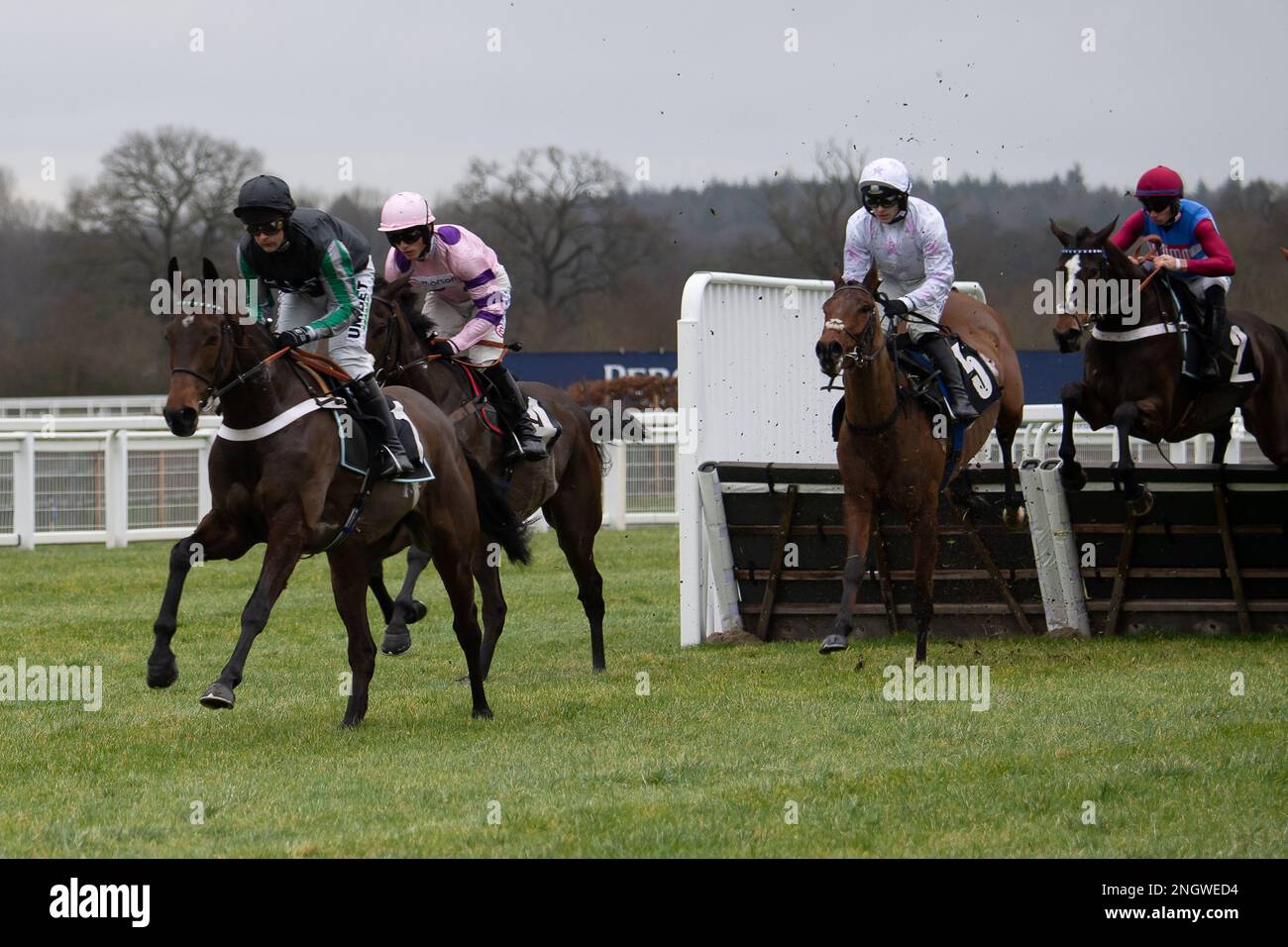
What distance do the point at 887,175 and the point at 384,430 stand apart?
333cm

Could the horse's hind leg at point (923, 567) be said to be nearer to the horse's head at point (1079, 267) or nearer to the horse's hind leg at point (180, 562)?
the horse's head at point (1079, 267)

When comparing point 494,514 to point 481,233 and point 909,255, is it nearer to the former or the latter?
point 909,255

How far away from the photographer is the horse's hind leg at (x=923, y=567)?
362 inches

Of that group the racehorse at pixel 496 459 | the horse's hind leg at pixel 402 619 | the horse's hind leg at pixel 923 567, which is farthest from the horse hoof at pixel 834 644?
the horse's hind leg at pixel 402 619

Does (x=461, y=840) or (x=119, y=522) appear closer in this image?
(x=461, y=840)

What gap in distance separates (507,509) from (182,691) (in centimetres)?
202

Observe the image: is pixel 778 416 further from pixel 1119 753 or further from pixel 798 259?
pixel 798 259

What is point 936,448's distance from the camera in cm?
927

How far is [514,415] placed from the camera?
9.59m

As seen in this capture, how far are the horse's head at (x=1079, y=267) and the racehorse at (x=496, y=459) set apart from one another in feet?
9.39

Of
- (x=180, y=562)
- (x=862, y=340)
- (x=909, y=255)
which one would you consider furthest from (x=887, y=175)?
(x=180, y=562)
